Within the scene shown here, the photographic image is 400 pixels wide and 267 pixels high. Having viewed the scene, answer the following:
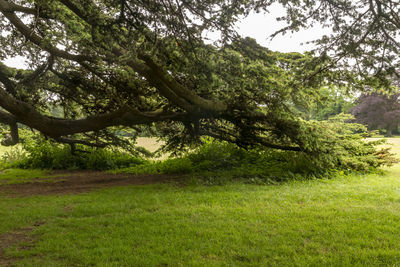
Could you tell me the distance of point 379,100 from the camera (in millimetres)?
37312

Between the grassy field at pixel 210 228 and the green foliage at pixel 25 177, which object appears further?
the green foliage at pixel 25 177

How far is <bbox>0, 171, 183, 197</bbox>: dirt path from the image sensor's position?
7880mm

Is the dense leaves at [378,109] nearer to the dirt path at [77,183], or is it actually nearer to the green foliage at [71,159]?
the green foliage at [71,159]

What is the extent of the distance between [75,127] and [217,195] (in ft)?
12.6

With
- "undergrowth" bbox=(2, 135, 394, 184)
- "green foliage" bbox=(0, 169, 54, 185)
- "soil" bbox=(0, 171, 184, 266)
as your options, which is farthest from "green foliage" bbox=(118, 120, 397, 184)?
"green foliage" bbox=(0, 169, 54, 185)

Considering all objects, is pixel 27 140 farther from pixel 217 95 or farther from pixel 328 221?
pixel 328 221

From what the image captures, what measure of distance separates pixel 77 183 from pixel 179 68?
5.20m

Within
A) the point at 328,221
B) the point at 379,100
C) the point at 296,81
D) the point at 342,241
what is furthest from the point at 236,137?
the point at 379,100

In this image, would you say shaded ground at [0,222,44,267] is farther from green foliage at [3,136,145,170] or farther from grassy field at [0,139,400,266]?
green foliage at [3,136,145,170]

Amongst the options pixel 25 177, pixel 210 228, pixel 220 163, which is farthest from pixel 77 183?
pixel 210 228

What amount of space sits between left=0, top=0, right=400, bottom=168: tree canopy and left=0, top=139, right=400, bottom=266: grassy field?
2.16m

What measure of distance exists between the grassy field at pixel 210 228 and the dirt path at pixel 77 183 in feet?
3.19

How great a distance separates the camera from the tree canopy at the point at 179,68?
4500 mm

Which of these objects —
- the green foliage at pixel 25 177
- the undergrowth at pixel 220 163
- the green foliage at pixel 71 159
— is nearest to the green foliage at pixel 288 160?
the undergrowth at pixel 220 163
